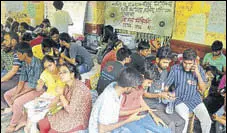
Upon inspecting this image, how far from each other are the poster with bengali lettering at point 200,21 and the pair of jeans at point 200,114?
1.85 ft

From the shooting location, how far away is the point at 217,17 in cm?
195

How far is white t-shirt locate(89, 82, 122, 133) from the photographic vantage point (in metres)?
1.31

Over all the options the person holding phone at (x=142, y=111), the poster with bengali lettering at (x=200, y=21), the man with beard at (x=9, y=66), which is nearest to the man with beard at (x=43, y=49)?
the man with beard at (x=9, y=66)

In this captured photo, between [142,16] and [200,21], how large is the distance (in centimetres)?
42

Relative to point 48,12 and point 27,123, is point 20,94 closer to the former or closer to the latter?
point 27,123

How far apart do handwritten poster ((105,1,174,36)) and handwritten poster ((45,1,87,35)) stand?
8.2 inches

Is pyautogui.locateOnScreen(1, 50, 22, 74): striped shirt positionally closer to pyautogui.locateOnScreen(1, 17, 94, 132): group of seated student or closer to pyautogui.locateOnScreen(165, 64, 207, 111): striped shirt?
pyautogui.locateOnScreen(1, 17, 94, 132): group of seated student

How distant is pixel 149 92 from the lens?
1.58 metres

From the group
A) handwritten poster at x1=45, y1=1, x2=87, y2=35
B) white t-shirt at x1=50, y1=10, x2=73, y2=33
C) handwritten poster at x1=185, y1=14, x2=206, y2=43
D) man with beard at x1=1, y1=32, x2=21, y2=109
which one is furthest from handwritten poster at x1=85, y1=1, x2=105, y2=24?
man with beard at x1=1, y1=32, x2=21, y2=109

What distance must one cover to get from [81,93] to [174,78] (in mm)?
518

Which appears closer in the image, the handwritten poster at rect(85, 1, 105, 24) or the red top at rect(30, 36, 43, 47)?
the red top at rect(30, 36, 43, 47)

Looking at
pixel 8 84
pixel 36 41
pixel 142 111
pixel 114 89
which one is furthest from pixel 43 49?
pixel 142 111

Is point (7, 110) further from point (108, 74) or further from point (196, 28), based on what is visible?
point (196, 28)

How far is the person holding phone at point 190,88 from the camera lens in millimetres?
1547
